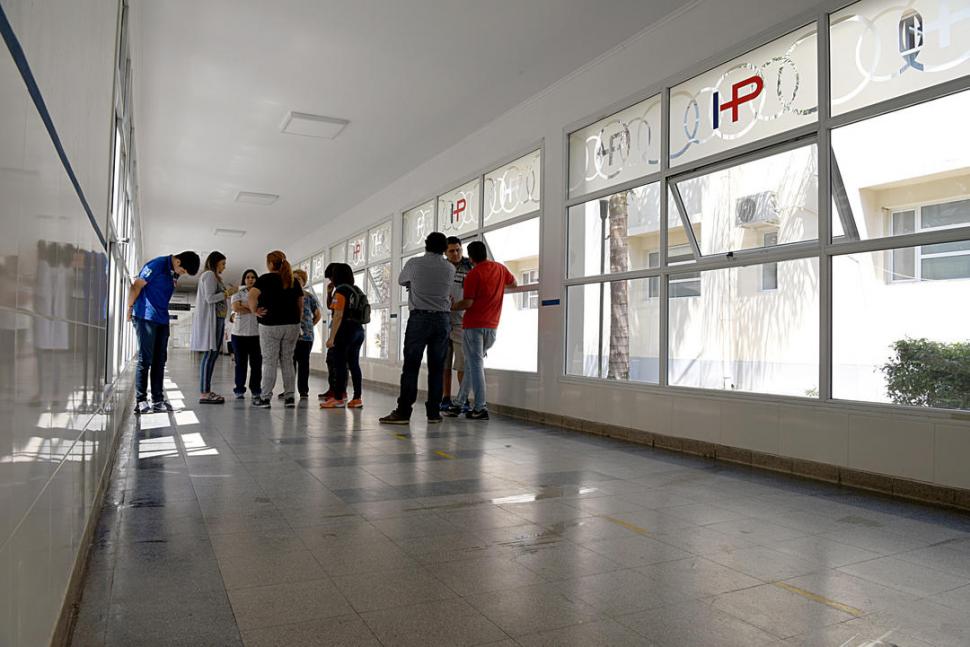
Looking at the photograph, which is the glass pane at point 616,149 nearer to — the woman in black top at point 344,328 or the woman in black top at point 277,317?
the woman in black top at point 344,328

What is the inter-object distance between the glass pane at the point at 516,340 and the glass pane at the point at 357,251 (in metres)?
5.45

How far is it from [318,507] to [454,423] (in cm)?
296

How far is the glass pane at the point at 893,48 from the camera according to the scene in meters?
3.37

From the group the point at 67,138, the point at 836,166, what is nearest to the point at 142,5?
the point at 67,138

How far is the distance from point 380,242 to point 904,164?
29.2ft

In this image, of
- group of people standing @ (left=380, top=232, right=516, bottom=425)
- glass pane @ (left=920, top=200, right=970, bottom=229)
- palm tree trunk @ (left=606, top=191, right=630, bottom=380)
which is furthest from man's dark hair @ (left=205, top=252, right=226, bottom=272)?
glass pane @ (left=920, top=200, right=970, bottom=229)

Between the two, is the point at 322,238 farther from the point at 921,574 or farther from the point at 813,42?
the point at 921,574

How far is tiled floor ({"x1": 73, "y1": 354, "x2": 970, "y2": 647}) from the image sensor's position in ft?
5.77

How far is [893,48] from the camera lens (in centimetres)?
365

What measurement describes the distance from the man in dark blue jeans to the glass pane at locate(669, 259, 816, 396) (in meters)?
1.92

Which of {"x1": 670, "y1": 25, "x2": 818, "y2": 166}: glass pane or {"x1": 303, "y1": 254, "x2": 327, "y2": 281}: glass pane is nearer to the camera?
{"x1": 670, "y1": 25, "x2": 818, "y2": 166}: glass pane

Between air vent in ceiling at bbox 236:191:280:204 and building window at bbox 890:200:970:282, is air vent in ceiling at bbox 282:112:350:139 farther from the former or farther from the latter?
building window at bbox 890:200:970:282

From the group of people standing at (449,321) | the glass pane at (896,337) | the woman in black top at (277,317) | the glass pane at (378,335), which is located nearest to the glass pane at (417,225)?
the glass pane at (378,335)

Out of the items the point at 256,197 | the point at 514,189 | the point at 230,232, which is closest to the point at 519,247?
the point at 514,189
